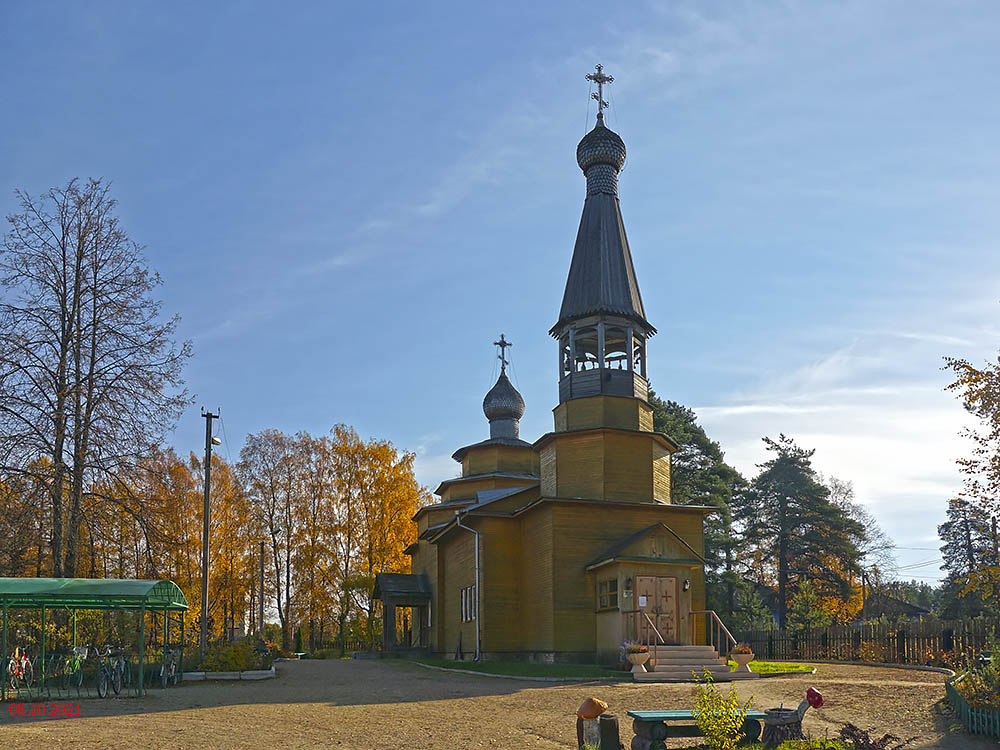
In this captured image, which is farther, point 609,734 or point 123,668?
point 123,668

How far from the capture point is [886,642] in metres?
27.1

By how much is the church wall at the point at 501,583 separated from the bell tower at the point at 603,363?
2182 millimetres

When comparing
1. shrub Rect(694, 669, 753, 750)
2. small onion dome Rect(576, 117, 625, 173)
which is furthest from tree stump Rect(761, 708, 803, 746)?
small onion dome Rect(576, 117, 625, 173)

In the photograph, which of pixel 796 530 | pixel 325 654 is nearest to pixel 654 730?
pixel 325 654

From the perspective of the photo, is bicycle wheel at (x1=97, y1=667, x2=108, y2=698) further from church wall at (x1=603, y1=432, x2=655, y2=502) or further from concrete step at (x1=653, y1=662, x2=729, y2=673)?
church wall at (x1=603, y1=432, x2=655, y2=502)

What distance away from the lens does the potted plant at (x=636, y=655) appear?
22016mm

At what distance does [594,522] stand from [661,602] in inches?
121

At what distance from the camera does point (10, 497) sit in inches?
838

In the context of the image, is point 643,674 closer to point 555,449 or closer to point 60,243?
point 555,449

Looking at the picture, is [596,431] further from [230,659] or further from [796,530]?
[796,530]
